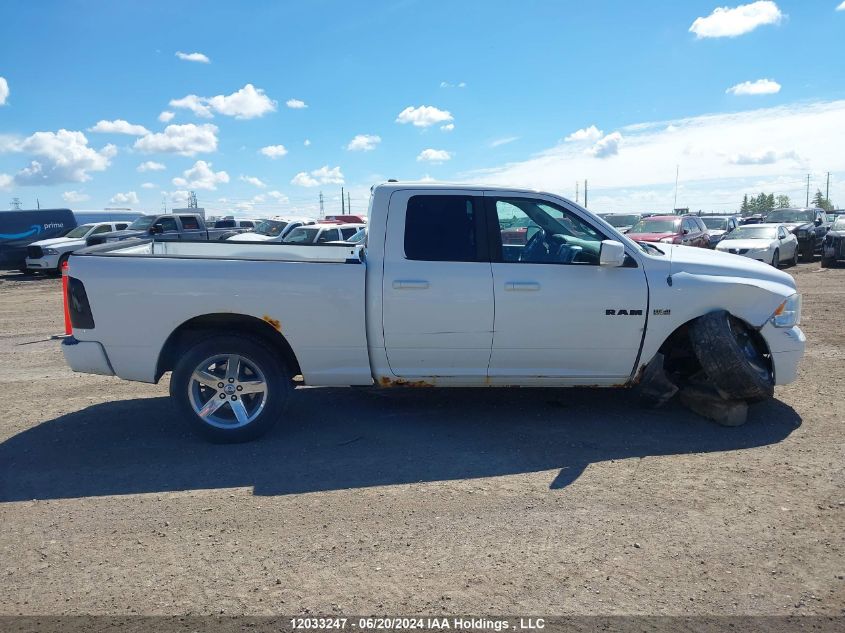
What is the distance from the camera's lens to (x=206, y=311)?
4.85m

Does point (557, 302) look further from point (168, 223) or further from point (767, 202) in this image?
point (767, 202)

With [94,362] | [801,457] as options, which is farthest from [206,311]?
[801,457]

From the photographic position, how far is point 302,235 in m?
17.5

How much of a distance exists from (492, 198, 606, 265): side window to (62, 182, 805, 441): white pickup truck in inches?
0.5

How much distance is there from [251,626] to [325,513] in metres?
1.09

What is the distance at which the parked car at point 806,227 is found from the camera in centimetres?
2344

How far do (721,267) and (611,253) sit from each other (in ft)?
3.65

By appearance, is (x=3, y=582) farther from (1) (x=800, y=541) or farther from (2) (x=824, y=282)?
(2) (x=824, y=282)

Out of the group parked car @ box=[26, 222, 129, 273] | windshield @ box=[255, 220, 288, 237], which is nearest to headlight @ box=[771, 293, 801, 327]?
windshield @ box=[255, 220, 288, 237]

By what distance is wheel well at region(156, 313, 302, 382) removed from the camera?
197 inches

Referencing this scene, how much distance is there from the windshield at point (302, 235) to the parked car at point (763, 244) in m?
11.7

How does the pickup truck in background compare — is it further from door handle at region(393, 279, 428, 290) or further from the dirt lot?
door handle at region(393, 279, 428, 290)

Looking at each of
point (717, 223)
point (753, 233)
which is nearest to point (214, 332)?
point (753, 233)

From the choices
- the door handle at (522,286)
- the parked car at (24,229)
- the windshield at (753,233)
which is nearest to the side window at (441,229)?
the door handle at (522,286)
